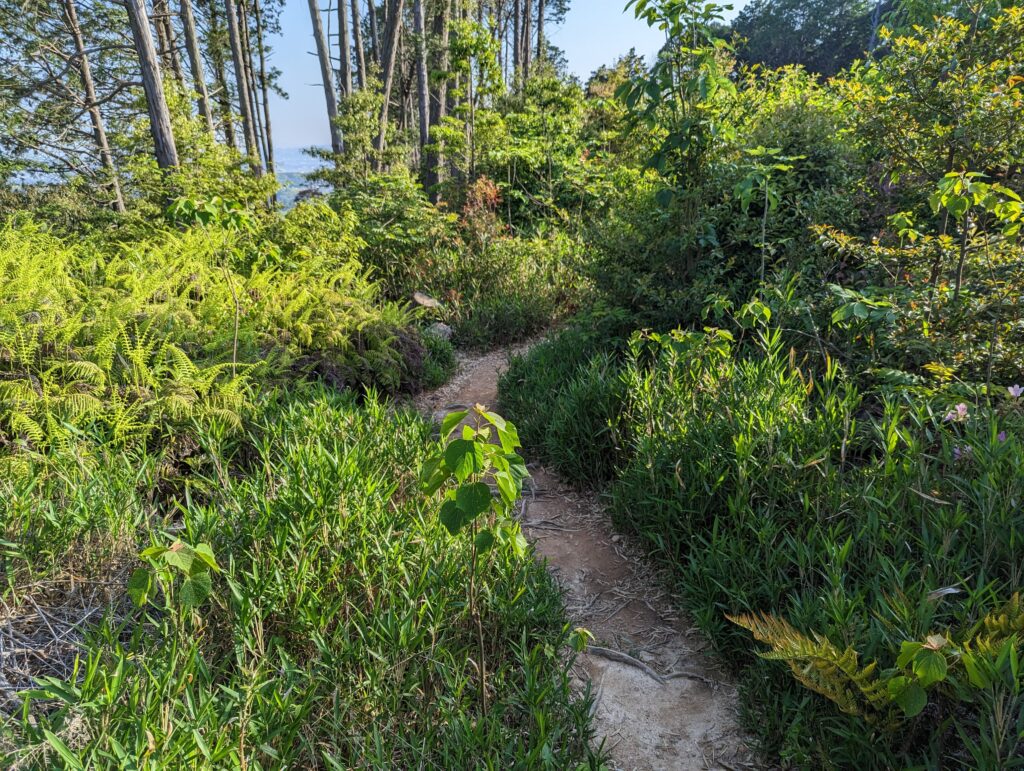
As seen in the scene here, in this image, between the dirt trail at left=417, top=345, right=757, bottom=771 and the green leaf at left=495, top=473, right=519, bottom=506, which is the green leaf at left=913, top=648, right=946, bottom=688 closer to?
the dirt trail at left=417, top=345, right=757, bottom=771

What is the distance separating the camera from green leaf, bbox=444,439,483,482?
155 cm

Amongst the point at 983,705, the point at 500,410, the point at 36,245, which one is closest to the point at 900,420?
the point at 983,705

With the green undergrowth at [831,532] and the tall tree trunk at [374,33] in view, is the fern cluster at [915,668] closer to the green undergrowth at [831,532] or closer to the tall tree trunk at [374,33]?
the green undergrowth at [831,532]

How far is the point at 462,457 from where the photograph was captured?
1.58 meters

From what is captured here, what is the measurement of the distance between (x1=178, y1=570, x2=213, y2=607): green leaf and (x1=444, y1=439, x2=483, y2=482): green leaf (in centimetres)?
81

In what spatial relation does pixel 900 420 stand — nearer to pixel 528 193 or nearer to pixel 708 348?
pixel 708 348

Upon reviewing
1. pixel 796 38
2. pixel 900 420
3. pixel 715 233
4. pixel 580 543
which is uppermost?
pixel 796 38

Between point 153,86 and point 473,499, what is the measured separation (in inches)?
285

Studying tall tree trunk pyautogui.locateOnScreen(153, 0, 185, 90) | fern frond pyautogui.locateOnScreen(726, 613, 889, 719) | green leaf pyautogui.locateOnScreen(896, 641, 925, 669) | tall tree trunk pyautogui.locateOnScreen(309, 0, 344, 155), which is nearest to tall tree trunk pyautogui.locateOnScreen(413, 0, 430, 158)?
tall tree trunk pyautogui.locateOnScreen(309, 0, 344, 155)

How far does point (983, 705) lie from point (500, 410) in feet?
12.6

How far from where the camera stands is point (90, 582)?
2.15 metres

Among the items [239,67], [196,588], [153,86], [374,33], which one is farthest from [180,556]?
[374,33]

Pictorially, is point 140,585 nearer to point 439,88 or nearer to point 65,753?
point 65,753

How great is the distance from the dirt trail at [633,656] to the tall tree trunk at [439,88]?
9.01m
